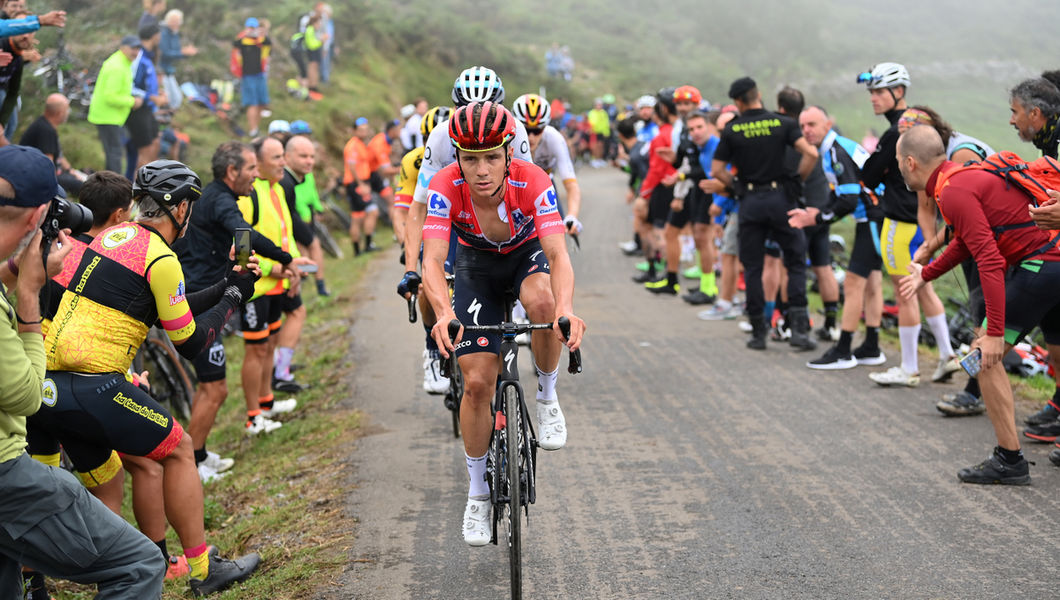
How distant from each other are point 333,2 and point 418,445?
96.3ft

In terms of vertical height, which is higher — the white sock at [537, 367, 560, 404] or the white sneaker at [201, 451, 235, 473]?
the white sock at [537, 367, 560, 404]

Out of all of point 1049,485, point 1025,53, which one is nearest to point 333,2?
point 1049,485

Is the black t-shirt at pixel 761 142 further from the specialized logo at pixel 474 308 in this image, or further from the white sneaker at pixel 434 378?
the specialized logo at pixel 474 308

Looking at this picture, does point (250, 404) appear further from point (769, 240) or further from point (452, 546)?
point (769, 240)

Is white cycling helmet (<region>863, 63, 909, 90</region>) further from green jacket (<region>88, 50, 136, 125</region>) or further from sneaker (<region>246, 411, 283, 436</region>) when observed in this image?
green jacket (<region>88, 50, 136, 125</region>)

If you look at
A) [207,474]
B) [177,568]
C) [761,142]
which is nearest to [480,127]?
[177,568]

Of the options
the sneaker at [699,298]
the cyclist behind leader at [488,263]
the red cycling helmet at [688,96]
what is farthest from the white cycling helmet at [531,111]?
the sneaker at [699,298]

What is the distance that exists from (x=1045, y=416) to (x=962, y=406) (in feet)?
1.98

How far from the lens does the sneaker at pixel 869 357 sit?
9500mm

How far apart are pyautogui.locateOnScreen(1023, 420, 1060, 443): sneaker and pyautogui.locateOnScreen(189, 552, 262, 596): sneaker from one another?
224 inches

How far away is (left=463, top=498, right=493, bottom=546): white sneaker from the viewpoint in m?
5.02

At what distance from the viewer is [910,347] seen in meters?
8.63

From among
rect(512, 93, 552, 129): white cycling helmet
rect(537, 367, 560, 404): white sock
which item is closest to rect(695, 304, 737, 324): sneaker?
rect(512, 93, 552, 129): white cycling helmet

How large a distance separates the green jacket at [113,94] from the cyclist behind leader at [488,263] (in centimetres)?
852
